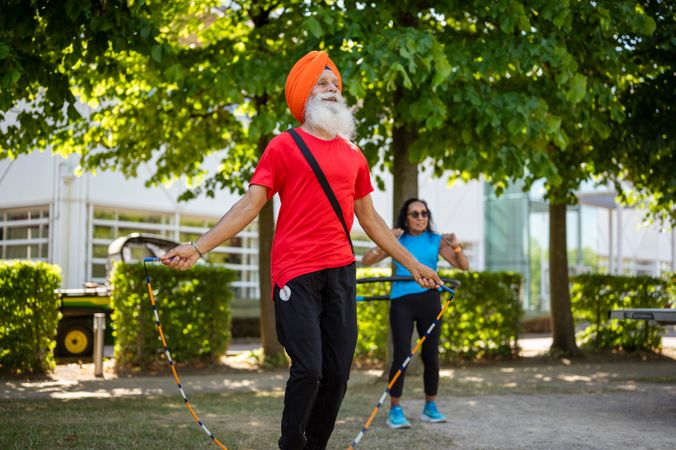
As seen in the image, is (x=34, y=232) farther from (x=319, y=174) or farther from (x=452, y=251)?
(x=319, y=174)

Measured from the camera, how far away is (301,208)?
15.0 ft

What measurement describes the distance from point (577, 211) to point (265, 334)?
23.3 m

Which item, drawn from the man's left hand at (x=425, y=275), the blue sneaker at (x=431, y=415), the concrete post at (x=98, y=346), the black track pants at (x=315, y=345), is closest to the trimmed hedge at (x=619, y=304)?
the concrete post at (x=98, y=346)

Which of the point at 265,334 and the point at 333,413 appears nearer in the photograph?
the point at 333,413

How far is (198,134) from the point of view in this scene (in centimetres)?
1465

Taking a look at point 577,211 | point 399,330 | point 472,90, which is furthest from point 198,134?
point 577,211

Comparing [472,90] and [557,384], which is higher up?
[472,90]

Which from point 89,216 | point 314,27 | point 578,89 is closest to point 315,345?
point 314,27

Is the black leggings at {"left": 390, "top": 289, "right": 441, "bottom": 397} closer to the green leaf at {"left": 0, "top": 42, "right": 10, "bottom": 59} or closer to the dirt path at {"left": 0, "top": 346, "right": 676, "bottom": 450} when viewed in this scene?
the dirt path at {"left": 0, "top": 346, "right": 676, "bottom": 450}

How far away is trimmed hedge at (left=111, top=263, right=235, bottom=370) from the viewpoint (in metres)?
13.1

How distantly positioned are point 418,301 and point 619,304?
9.50 meters

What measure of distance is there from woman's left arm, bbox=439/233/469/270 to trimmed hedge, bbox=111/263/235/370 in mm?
6337

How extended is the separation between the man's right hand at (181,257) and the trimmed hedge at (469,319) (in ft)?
33.1

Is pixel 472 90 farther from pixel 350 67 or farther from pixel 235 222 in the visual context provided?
pixel 235 222
